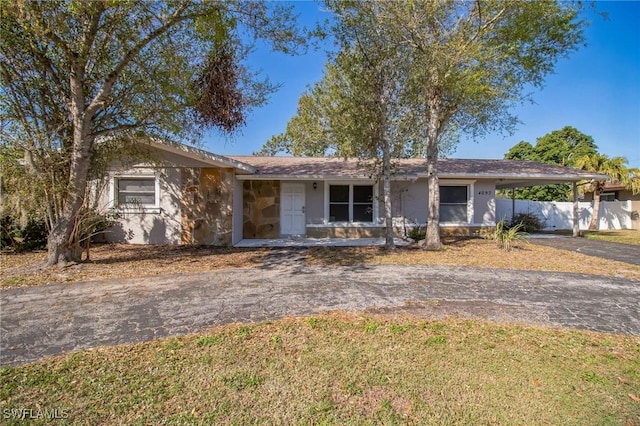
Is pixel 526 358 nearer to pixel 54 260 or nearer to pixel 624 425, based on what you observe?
pixel 624 425

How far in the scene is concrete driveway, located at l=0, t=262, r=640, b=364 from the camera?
4.10 m

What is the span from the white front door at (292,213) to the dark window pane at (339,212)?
119 centimetres

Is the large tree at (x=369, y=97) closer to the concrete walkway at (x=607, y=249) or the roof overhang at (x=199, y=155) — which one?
the roof overhang at (x=199, y=155)

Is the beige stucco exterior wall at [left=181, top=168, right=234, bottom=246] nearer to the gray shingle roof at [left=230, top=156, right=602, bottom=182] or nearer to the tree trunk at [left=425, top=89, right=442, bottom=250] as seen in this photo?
the gray shingle roof at [left=230, top=156, right=602, bottom=182]

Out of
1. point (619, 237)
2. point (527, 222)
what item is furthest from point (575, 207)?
point (619, 237)

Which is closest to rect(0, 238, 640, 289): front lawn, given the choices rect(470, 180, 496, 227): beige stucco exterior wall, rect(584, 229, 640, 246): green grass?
rect(470, 180, 496, 227): beige stucco exterior wall

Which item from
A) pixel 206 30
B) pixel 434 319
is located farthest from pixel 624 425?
pixel 206 30

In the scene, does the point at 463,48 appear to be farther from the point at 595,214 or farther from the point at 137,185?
the point at 595,214

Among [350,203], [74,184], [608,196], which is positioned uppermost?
[608,196]

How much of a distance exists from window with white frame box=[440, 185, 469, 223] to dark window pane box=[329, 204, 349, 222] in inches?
166

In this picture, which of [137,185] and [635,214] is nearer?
[137,185]

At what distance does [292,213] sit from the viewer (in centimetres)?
1323

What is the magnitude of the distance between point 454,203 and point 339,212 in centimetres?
511

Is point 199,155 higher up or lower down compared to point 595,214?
higher up
